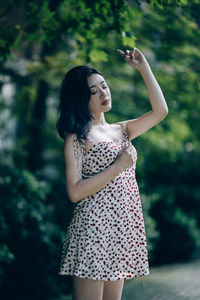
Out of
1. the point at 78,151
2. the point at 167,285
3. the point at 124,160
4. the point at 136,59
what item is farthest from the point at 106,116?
the point at 124,160

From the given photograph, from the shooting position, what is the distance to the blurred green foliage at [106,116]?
14.1 ft

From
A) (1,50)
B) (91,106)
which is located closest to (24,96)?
(1,50)

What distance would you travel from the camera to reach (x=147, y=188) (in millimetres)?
7945

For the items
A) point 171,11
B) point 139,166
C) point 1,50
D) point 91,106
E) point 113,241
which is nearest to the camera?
point 113,241

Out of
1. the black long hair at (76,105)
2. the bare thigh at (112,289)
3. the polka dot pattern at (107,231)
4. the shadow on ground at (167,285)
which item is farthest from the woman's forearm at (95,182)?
the shadow on ground at (167,285)

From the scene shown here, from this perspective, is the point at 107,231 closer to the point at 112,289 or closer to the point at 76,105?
the point at 112,289

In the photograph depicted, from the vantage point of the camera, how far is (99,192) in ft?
8.98

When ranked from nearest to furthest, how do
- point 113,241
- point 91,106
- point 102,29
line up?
point 113,241, point 91,106, point 102,29

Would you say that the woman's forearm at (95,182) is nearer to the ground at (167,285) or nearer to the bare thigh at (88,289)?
the bare thigh at (88,289)

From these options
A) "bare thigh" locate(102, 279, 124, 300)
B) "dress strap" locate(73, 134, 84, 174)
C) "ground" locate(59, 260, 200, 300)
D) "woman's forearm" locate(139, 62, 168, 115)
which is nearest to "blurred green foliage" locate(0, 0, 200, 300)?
"ground" locate(59, 260, 200, 300)

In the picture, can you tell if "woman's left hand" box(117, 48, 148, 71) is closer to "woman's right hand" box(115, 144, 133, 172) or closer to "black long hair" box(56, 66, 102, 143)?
"black long hair" box(56, 66, 102, 143)

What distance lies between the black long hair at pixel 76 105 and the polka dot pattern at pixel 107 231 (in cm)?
20

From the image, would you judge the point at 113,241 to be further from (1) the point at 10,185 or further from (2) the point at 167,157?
(2) the point at 167,157

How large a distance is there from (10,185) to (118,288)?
253cm
